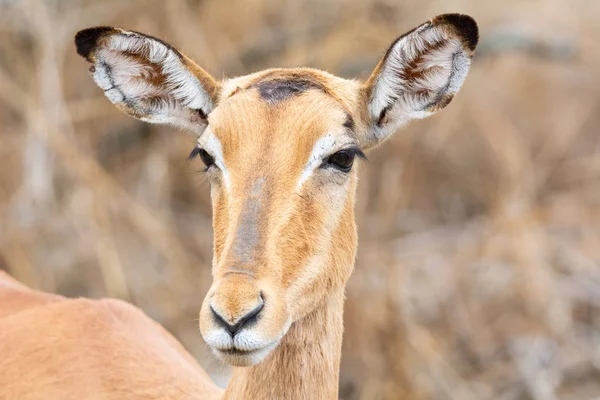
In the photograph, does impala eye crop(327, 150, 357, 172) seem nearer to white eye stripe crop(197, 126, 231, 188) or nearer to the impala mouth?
white eye stripe crop(197, 126, 231, 188)

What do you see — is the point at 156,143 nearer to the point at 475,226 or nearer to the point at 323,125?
the point at 475,226

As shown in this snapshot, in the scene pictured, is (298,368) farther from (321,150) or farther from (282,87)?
(282,87)

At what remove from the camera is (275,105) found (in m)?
3.30

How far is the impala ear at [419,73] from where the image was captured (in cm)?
351

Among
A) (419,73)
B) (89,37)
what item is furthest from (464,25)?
(89,37)

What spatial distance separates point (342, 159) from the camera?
131 inches

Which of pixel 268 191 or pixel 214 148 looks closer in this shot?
pixel 268 191

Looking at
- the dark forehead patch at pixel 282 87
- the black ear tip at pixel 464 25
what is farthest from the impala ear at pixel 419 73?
the dark forehead patch at pixel 282 87

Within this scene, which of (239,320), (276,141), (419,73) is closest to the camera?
(239,320)

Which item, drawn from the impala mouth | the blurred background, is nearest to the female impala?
the impala mouth

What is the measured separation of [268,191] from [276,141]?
21 centimetres

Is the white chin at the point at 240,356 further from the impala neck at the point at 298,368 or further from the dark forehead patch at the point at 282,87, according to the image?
the dark forehead patch at the point at 282,87

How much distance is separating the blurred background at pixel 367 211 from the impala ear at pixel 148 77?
315 centimetres

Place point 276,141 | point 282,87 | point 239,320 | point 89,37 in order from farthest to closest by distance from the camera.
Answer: point 89,37, point 282,87, point 276,141, point 239,320
